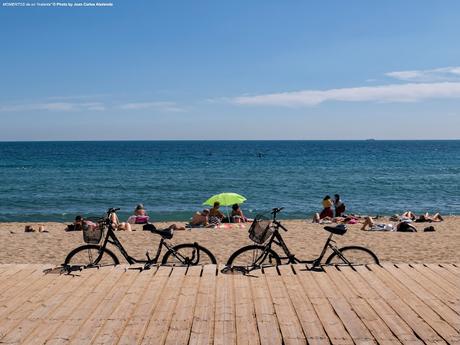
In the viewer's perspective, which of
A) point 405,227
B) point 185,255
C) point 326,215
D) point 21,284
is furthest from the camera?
Answer: point 326,215

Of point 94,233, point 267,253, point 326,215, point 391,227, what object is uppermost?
point 94,233

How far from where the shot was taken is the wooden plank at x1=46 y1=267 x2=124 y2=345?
5340 millimetres

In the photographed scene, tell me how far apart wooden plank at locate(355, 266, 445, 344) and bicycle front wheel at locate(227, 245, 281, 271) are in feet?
4.58

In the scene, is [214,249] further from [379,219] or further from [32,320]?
[379,219]

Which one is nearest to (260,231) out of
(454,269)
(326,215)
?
(454,269)

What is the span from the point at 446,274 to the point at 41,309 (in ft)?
19.4

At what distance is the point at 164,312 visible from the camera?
6.10 metres

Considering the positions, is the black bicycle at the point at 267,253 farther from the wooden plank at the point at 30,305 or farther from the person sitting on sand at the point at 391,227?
the person sitting on sand at the point at 391,227

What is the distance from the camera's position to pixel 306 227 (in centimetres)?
2134

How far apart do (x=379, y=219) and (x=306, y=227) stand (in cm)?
565

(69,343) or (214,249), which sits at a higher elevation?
(69,343)

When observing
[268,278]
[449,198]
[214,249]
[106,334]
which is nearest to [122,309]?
[106,334]

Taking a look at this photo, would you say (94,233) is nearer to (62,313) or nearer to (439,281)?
(62,313)

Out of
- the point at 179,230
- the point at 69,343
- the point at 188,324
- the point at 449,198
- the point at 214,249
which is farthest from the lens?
the point at 449,198
